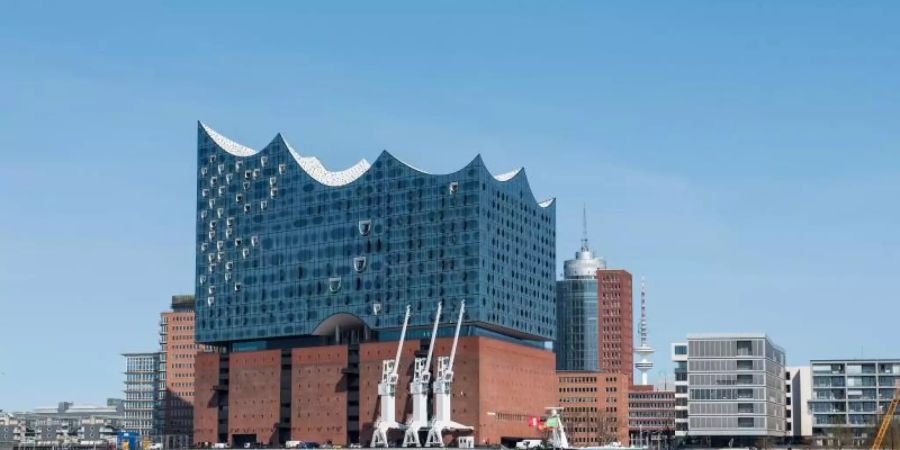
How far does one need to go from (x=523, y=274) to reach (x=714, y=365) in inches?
1184

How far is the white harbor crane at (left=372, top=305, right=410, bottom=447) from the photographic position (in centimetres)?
18062

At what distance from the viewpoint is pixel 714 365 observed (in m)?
198

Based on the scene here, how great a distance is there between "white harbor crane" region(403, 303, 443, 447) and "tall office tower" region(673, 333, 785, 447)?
39.7 m

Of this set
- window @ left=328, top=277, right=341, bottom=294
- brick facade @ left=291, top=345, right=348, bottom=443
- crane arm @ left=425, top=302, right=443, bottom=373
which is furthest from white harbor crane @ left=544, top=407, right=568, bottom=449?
window @ left=328, top=277, right=341, bottom=294

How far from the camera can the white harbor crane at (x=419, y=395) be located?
179m

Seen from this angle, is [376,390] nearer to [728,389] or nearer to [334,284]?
[334,284]

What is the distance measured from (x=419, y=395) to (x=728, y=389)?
46.5m

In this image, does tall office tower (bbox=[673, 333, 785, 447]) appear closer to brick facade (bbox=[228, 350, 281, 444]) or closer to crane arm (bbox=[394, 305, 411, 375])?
crane arm (bbox=[394, 305, 411, 375])

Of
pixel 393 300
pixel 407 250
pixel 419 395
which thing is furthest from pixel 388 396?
pixel 407 250

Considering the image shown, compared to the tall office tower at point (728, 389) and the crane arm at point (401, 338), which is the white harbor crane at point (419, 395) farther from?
the tall office tower at point (728, 389)

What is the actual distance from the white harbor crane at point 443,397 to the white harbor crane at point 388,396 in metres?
5.47

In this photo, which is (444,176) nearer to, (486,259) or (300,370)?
(486,259)

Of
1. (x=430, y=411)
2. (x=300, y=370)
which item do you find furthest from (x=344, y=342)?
(x=430, y=411)

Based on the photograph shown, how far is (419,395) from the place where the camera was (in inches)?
7141
